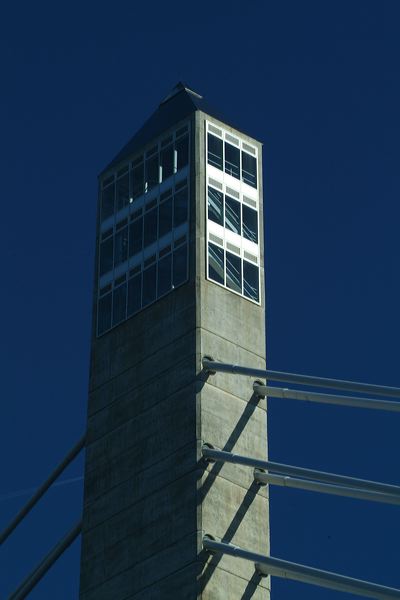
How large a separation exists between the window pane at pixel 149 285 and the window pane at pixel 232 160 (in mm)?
4591

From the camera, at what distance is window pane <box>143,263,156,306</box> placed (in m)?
72.1

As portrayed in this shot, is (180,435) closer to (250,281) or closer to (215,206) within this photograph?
(250,281)

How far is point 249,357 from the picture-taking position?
231 feet

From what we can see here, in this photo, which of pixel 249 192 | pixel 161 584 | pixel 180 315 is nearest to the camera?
pixel 161 584

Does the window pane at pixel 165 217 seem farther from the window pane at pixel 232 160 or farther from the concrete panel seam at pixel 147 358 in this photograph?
the concrete panel seam at pixel 147 358

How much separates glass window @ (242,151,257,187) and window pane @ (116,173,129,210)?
4581mm

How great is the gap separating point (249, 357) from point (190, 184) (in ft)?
22.2

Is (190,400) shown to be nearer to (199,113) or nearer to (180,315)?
(180,315)

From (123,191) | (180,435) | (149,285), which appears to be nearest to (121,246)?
(123,191)

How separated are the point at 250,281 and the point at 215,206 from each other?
9.58 feet

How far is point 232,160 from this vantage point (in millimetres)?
74625

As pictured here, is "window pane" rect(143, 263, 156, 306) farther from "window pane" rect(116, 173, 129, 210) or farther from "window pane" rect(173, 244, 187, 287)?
"window pane" rect(116, 173, 129, 210)

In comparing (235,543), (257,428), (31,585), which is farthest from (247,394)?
(31,585)

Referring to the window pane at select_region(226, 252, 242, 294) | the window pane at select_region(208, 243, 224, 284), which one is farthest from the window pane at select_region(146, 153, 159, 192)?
the window pane at select_region(226, 252, 242, 294)
